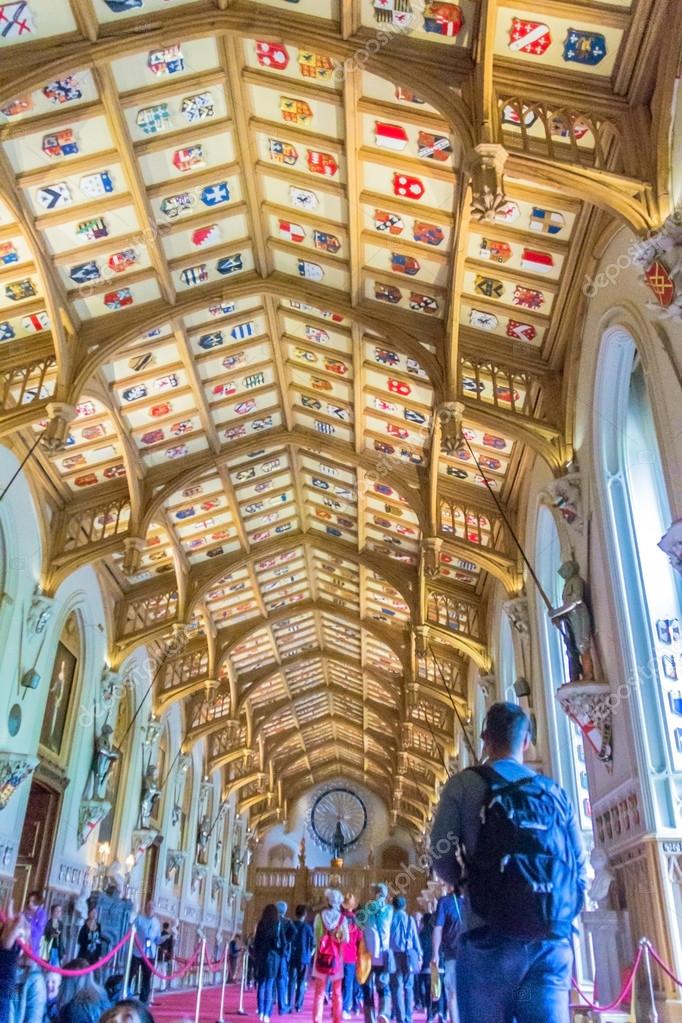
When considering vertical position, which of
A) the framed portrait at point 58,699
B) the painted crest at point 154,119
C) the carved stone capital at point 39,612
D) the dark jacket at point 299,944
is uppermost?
the painted crest at point 154,119

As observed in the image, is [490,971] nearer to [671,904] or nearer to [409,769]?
[671,904]

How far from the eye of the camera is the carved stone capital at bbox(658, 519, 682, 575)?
630 cm

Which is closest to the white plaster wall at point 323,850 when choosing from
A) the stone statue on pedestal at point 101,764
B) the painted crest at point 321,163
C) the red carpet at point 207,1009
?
the red carpet at point 207,1009

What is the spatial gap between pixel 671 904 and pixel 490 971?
6443mm

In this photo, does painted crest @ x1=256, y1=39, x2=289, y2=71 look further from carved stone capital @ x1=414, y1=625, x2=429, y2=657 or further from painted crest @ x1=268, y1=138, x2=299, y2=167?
carved stone capital @ x1=414, y1=625, x2=429, y2=657

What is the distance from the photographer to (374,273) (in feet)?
41.1

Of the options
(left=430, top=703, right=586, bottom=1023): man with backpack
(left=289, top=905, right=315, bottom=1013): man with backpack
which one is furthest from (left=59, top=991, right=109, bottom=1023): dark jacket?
(left=289, top=905, right=315, bottom=1013): man with backpack

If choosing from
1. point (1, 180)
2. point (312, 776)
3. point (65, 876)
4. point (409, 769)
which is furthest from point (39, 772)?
point (312, 776)

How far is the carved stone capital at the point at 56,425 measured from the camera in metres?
11.8

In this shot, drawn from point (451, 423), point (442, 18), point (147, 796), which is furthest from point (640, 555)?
point (147, 796)

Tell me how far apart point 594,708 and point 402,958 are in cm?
349

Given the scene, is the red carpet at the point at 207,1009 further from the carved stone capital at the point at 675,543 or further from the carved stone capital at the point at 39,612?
Answer: the carved stone capital at the point at 675,543

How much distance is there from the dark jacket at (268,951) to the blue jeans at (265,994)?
0.14 ft

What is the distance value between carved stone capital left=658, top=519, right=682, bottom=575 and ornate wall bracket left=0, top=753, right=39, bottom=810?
35.6 feet
